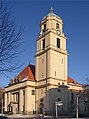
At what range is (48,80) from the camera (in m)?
71.6

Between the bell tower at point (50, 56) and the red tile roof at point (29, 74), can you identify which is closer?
the bell tower at point (50, 56)

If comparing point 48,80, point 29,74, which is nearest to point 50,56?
Answer: point 48,80

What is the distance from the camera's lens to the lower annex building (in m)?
72.1

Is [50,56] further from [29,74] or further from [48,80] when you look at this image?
[29,74]

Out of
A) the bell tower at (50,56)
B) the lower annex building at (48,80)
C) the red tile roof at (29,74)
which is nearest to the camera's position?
the lower annex building at (48,80)

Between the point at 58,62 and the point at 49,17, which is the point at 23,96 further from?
the point at 49,17

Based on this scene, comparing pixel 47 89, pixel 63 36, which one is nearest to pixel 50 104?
pixel 47 89

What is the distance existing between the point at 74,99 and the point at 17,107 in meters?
18.4

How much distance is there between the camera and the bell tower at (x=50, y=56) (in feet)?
238

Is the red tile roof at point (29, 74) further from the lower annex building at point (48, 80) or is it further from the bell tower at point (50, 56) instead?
the bell tower at point (50, 56)

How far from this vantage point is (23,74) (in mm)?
82250

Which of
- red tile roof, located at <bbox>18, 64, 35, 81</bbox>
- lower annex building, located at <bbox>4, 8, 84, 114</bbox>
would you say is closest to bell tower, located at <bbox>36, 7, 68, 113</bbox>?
lower annex building, located at <bbox>4, 8, 84, 114</bbox>

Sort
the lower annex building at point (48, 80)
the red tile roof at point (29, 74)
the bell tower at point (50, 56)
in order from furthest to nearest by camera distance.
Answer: the red tile roof at point (29, 74), the bell tower at point (50, 56), the lower annex building at point (48, 80)

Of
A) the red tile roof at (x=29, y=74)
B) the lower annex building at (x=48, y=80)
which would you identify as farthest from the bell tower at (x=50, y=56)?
the red tile roof at (x=29, y=74)
